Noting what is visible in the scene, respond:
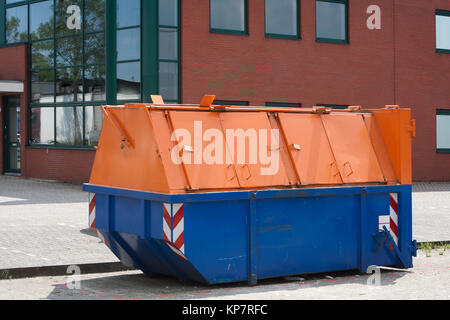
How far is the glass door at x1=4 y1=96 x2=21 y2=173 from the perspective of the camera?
23094mm

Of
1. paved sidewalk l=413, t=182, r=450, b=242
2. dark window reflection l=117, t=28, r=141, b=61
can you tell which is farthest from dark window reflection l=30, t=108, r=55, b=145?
paved sidewalk l=413, t=182, r=450, b=242

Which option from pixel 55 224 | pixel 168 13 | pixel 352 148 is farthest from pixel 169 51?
pixel 352 148

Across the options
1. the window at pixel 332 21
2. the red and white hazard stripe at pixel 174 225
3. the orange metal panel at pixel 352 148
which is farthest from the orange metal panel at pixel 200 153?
the window at pixel 332 21

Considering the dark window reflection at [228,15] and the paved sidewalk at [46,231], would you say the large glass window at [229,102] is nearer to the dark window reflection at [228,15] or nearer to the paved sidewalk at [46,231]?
the dark window reflection at [228,15]

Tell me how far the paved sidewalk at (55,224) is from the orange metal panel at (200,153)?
2.14m

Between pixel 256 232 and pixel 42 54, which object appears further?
pixel 42 54

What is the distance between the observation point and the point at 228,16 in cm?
2080

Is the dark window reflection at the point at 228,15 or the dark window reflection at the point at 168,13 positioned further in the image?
the dark window reflection at the point at 228,15

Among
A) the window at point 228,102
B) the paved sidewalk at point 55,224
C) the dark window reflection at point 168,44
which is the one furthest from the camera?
the window at point 228,102

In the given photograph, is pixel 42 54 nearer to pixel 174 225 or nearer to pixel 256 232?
pixel 256 232

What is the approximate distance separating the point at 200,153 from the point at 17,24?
17097mm

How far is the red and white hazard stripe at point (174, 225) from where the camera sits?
7.04 meters
